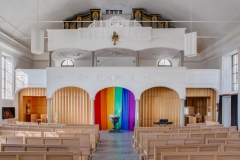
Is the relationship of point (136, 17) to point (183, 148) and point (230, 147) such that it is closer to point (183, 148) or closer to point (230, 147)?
point (230, 147)

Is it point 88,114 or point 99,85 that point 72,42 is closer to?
point 99,85

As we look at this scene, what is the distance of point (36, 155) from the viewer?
13.1 feet

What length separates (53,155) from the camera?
401cm

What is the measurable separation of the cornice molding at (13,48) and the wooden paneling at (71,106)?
319cm

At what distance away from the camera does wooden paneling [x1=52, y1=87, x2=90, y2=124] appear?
1553cm

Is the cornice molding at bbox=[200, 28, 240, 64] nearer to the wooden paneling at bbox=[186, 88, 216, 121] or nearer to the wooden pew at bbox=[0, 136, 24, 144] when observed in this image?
the wooden paneling at bbox=[186, 88, 216, 121]

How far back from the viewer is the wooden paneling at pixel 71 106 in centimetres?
1553

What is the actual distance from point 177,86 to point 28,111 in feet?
32.7

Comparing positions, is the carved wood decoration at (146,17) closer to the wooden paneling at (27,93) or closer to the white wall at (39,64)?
the white wall at (39,64)

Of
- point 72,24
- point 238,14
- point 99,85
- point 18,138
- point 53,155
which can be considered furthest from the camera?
point 72,24

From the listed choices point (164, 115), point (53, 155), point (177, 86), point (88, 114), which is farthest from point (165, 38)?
point (53, 155)

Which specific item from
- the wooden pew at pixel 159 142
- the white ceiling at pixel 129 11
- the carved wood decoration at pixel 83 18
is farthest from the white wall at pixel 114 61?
the wooden pew at pixel 159 142

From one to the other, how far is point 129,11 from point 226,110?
8.57m

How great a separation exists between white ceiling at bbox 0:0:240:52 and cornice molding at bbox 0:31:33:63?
0.34 m
